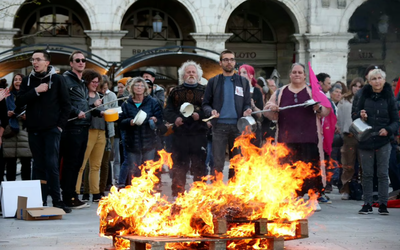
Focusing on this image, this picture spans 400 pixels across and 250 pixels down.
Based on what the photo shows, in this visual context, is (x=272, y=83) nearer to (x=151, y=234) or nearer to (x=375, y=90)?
(x=375, y=90)

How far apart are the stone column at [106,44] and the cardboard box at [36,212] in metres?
16.6

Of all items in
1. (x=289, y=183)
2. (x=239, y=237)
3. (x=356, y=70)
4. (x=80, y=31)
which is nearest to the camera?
(x=239, y=237)

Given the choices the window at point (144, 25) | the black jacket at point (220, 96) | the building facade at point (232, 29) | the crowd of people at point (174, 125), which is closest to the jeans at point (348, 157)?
the crowd of people at point (174, 125)

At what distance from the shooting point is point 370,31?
32.6 metres

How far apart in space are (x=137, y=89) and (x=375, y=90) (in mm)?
3396

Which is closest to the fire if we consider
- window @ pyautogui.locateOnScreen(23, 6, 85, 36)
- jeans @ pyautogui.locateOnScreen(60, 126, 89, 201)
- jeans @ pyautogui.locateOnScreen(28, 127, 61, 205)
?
jeans @ pyautogui.locateOnScreen(28, 127, 61, 205)

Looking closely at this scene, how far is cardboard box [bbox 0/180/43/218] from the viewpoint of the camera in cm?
957

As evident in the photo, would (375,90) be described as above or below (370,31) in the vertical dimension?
below

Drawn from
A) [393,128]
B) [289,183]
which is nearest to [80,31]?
[393,128]

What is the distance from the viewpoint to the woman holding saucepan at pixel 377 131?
10.2 meters

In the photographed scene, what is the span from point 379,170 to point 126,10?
702 inches

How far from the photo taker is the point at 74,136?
1048 centimetres

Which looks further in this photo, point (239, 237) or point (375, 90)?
point (375, 90)

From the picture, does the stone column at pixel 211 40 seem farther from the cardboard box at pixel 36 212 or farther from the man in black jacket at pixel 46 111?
the cardboard box at pixel 36 212
